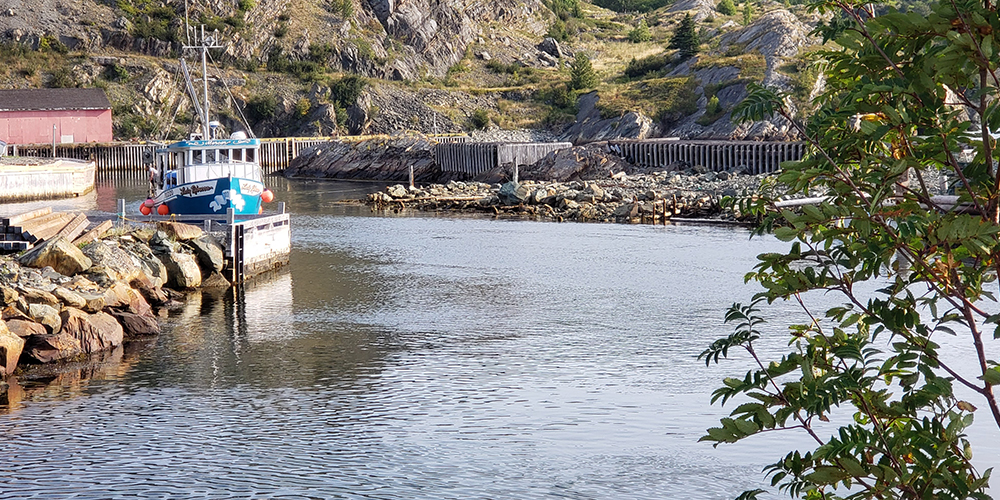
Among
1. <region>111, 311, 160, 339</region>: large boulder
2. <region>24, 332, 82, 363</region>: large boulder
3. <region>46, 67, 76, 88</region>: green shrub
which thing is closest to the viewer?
<region>24, 332, 82, 363</region>: large boulder

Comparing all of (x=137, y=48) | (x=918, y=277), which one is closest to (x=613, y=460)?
(x=918, y=277)

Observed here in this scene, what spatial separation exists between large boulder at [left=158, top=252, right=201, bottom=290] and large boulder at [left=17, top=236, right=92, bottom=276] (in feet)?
13.5

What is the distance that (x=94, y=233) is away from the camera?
28000 mm

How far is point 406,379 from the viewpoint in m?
19.0

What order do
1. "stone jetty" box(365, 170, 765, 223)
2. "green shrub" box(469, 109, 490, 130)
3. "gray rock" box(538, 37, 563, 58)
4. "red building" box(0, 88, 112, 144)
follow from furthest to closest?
"gray rock" box(538, 37, 563, 58)
"green shrub" box(469, 109, 490, 130)
"red building" box(0, 88, 112, 144)
"stone jetty" box(365, 170, 765, 223)

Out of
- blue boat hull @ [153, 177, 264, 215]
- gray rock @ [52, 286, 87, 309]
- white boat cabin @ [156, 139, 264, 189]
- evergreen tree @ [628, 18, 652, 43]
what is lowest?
gray rock @ [52, 286, 87, 309]

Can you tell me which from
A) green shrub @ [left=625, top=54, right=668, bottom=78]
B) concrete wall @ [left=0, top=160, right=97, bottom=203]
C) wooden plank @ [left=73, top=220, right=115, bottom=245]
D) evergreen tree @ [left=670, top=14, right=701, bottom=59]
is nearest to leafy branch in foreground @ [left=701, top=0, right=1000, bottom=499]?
wooden plank @ [left=73, top=220, right=115, bottom=245]

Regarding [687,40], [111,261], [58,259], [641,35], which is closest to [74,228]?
[111,261]

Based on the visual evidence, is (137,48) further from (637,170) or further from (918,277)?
(918,277)

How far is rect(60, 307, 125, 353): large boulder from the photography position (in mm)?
20250

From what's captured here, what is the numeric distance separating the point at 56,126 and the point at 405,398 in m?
89.1

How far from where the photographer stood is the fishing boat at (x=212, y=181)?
35844mm

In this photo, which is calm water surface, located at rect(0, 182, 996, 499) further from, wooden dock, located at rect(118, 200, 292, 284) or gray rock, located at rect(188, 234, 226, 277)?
gray rock, located at rect(188, 234, 226, 277)

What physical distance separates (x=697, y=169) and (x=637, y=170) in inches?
205
